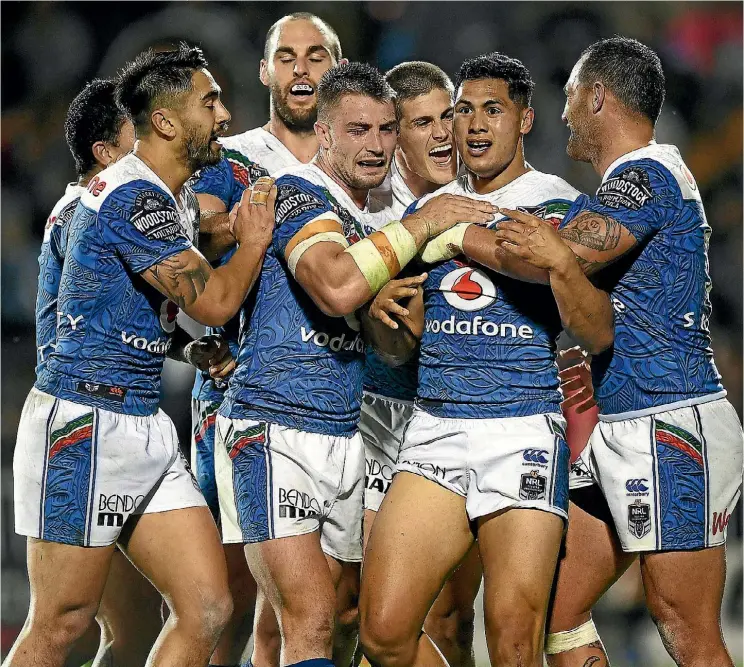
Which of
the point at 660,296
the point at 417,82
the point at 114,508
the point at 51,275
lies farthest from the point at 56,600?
the point at 417,82

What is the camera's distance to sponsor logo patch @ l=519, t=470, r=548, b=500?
3764mm

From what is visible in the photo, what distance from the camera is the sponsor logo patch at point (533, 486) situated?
148 inches

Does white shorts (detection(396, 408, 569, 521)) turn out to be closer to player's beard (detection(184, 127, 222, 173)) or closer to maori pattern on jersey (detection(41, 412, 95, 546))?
maori pattern on jersey (detection(41, 412, 95, 546))

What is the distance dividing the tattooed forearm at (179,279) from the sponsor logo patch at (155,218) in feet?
→ 0.28

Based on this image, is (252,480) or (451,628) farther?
(451,628)

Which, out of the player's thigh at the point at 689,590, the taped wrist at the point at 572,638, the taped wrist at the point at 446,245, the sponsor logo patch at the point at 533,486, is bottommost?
the taped wrist at the point at 572,638

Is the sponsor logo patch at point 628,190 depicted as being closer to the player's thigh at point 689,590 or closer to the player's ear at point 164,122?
the player's thigh at point 689,590

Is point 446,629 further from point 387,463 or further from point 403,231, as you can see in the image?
point 403,231

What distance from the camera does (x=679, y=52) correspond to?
774 centimetres

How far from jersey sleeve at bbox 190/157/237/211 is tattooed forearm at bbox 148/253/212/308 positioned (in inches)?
39.9

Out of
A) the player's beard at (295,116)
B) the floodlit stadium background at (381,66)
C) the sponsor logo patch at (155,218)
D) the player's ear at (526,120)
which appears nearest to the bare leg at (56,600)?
the sponsor logo patch at (155,218)

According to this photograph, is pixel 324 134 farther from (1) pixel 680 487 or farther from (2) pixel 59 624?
(2) pixel 59 624

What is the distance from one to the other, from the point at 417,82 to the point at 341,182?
36.0 inches

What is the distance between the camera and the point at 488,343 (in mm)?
3885
